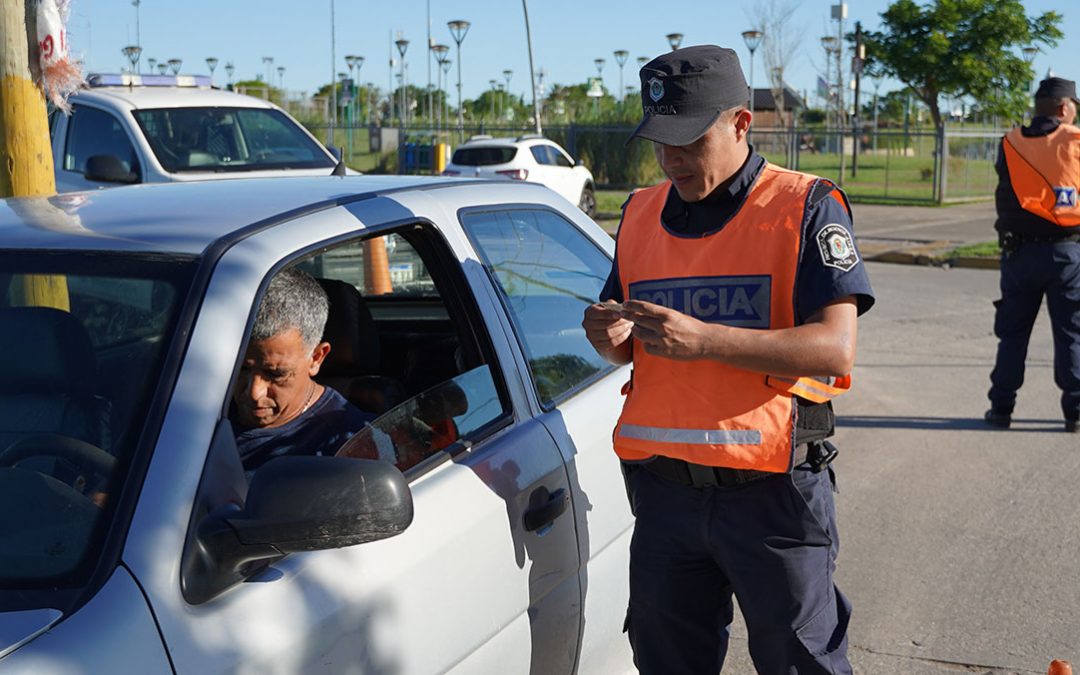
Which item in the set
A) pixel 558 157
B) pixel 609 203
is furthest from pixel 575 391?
pixel 609 203

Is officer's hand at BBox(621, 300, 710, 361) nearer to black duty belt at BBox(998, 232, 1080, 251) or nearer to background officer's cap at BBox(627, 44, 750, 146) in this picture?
background officer's cap at BBox(627, 44, 750, 146)

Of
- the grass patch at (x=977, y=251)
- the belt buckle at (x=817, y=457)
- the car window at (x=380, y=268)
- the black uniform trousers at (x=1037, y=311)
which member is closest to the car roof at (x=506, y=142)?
the grass patch at (x=977, y=251)

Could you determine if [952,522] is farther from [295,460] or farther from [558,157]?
[558,157]

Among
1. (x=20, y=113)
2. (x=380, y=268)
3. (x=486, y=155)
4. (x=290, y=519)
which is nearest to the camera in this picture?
(x=290, y=519)

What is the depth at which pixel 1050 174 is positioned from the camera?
7.15m

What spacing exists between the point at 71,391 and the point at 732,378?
134 cm

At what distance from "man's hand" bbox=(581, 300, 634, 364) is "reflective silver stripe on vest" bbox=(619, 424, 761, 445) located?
19cm

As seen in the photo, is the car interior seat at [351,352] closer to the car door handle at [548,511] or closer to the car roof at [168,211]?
the car roof at [168,211]

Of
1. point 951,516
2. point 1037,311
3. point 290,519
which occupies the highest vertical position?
point 290,519

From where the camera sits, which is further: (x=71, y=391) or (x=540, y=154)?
(x=540, y=154)

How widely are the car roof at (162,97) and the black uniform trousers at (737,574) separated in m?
8.47

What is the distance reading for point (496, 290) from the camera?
313 centimetres

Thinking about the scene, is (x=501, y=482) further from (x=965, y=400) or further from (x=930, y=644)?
(x=965, y=400)

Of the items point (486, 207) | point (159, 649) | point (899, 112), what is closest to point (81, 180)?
point (486, 207)
